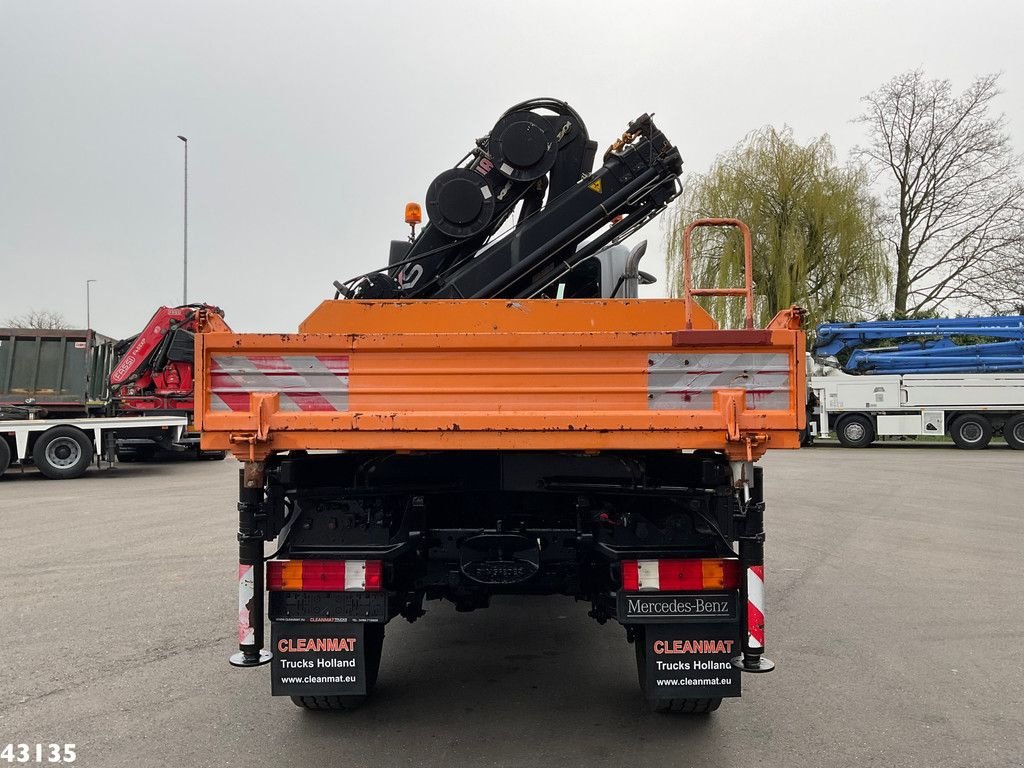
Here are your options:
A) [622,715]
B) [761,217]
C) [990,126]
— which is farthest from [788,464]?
[990,126]

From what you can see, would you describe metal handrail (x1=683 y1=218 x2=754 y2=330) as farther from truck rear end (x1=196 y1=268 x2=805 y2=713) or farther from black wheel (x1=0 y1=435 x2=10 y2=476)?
black wheel (x1=0 y1=435 x2=10 y2=476)

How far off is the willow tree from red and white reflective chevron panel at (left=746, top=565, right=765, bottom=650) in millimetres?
24296

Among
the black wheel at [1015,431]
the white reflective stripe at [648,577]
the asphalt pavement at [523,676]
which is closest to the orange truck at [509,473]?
the white reflective stripe at [648,577]

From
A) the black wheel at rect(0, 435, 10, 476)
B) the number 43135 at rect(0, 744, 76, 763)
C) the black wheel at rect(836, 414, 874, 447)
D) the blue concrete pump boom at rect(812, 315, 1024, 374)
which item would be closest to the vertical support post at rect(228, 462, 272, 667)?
the number 43135 at rect(0, 744, 76, 763)

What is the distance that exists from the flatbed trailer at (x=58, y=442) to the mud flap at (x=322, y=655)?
13.1m

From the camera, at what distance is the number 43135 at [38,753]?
3.29 metres

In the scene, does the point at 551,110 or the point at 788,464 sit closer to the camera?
the point at 551,110

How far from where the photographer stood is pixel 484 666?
Answer: 14.6 ft

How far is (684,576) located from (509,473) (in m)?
0.92

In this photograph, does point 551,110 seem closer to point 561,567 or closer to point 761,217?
point 561,567

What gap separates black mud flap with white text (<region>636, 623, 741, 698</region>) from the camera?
3252 mm

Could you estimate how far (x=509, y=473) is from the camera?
3695 millimetres

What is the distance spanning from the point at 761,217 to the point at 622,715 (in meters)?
26.2

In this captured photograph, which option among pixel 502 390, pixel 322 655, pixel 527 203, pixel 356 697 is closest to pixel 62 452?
pixel 527 203
